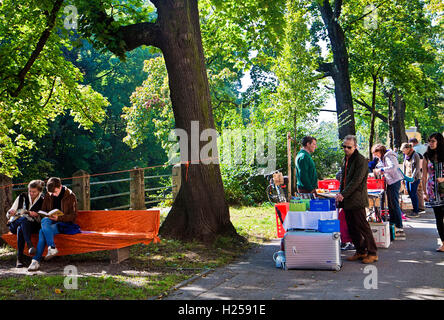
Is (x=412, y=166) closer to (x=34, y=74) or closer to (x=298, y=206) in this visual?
(x=298, y=206)

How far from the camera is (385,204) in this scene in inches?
451

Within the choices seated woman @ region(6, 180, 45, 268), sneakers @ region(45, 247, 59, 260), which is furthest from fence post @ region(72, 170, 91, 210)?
sneakers @ region(45, 247, 59, 260)

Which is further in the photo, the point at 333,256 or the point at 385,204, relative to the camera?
the point at 385,204

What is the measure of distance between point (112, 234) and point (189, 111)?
291 centimetres

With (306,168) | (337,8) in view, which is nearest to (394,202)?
(306,168)

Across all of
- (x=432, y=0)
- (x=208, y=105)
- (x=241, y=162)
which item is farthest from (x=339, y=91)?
(x=208, y=105)

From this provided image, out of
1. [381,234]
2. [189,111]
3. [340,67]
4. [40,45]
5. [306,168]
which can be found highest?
[340,67]

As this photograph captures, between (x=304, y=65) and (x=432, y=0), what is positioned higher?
(x=432, y=0)

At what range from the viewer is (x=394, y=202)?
1098 centimetres

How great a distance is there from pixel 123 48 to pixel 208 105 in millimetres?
2085

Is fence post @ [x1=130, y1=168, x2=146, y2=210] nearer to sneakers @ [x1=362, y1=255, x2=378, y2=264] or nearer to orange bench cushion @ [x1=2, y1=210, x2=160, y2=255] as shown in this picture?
orange bench cushion @ [x1=2, y1=210, x2=160, y2=255]

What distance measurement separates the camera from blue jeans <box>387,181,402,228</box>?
10.9 m
